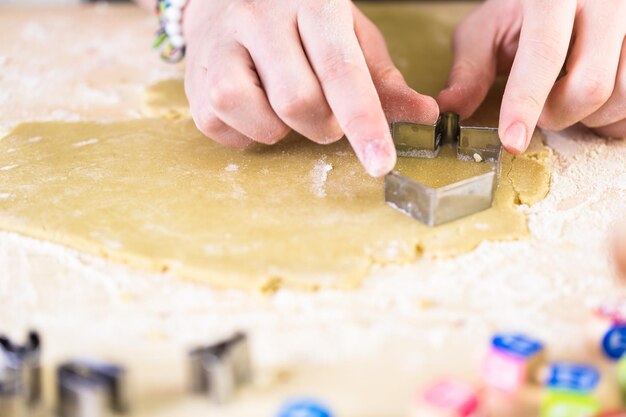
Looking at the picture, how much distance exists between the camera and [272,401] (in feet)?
2.29

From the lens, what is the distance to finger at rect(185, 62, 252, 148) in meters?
1.16

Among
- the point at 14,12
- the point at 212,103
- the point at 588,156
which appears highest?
the point at 212,103

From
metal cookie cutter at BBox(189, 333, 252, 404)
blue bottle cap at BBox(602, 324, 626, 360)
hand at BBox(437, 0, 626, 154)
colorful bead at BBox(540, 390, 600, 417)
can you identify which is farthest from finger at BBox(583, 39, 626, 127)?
metal cookie cutter at BBox(189, 333, 252, 404)

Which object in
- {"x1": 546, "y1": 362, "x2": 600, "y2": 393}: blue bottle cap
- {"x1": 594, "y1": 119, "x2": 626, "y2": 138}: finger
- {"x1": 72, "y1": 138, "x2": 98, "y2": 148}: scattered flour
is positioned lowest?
{"x1": 72, "y1": 138, "x2": 98, "y2": 148}: scattered flour

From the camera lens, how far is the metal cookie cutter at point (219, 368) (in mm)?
682

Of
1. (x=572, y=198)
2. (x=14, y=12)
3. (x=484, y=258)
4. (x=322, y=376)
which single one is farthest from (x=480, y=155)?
(x=14, y=12)

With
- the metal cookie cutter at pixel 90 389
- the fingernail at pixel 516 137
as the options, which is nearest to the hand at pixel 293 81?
the fingernail at pixel 516 137

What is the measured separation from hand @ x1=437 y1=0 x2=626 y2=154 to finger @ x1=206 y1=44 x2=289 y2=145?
31 centimetres

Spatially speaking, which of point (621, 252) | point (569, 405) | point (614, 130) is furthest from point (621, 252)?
point (614, 130)

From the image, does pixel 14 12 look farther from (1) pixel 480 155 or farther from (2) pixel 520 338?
(2) pixel 520 338

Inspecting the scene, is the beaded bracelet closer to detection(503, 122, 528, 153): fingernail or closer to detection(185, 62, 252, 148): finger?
detection(185, 62, 252, 148): finger

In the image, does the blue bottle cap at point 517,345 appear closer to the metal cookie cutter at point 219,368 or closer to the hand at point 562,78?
the metal cookie cutter at point 219,368

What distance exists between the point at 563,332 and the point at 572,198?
0.33 m

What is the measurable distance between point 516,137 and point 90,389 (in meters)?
0.70
